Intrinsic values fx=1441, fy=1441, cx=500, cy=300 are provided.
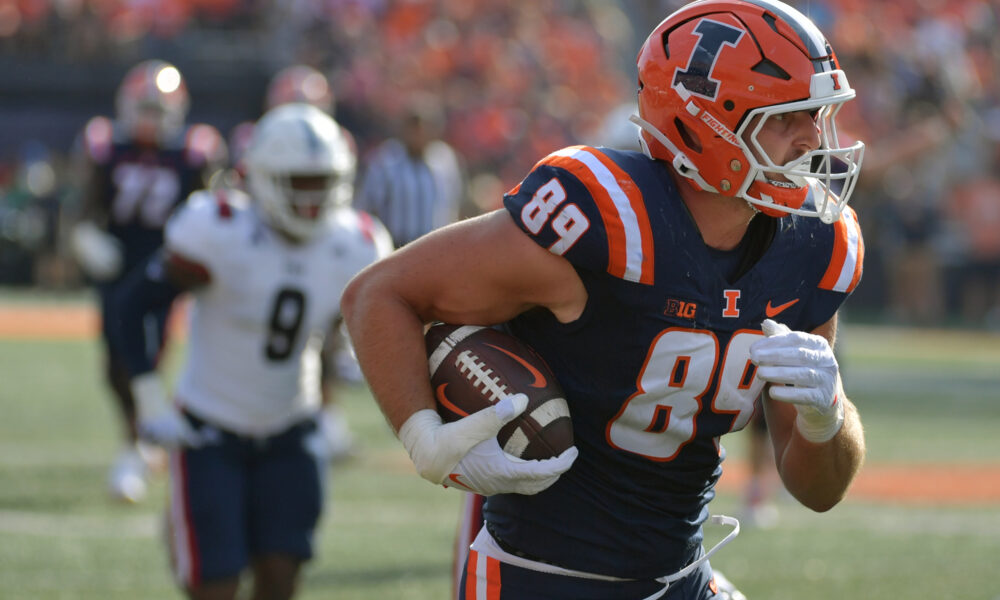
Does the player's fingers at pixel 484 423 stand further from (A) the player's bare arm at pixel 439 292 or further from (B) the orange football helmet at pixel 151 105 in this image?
(B) the orange football helmet at pixel 151 105

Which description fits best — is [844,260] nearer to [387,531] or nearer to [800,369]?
[800,369]

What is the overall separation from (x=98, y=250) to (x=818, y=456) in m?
5.54

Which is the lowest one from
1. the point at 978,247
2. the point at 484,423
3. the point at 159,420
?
the point at 978,247

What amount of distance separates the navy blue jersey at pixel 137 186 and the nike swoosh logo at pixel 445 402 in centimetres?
546

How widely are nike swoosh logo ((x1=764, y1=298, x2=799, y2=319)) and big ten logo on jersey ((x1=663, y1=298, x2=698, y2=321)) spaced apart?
19 centimetres

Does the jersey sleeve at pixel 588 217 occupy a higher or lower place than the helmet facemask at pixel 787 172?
lower

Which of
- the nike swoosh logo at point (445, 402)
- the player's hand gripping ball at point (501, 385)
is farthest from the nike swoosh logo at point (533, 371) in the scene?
the nike swoosh logo at point (445, 402)

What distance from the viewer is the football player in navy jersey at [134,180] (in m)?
7.78

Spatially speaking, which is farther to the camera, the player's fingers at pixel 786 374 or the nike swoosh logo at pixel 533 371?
the nike swoosh logo at pixel 533 371

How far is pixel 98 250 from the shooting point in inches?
301

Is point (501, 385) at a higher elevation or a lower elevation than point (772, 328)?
lower

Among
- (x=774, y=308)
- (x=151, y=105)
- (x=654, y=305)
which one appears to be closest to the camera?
(x=654, y=305)

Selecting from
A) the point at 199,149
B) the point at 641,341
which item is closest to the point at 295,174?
the point at 641,341

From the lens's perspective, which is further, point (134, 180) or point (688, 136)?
point (134, 180)
